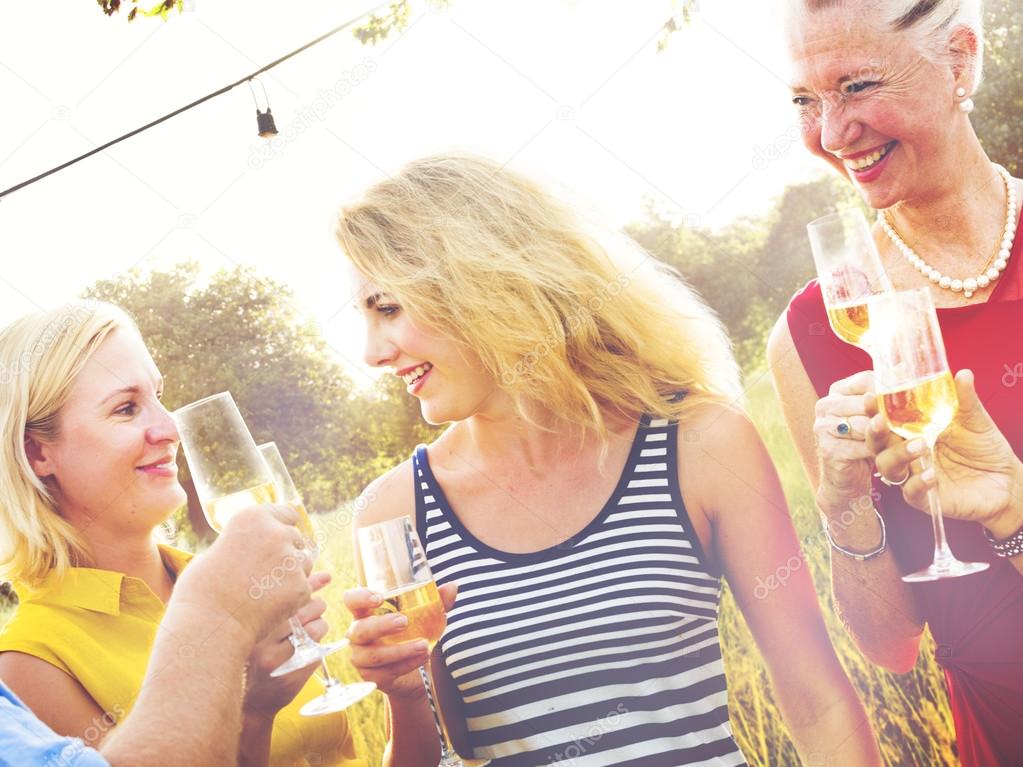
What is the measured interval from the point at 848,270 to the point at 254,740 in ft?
4.67

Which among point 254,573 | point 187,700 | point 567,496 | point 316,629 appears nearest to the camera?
point 187,700

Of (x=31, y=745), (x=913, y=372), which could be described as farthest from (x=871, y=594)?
(x=31, y=745)

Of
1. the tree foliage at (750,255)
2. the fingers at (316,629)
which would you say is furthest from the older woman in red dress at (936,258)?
the tree foliage at (750,255)

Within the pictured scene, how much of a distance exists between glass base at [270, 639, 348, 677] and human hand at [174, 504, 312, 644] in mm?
131

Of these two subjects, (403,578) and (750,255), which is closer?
(403,578)

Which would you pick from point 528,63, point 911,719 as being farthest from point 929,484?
point 528,63

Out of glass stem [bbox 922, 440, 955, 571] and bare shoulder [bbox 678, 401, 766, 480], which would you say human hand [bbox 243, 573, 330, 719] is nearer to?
bare shoulder [bbox 678, 401, 766, 480]

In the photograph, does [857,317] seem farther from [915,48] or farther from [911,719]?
[911,719]

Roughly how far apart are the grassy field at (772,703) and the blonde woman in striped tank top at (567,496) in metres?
0.95

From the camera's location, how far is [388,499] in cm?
210

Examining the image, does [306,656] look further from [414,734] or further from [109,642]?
[109,642]

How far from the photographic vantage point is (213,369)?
149 inches

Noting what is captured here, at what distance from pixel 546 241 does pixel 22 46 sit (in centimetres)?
205

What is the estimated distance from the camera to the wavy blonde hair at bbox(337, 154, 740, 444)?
2016 mm
